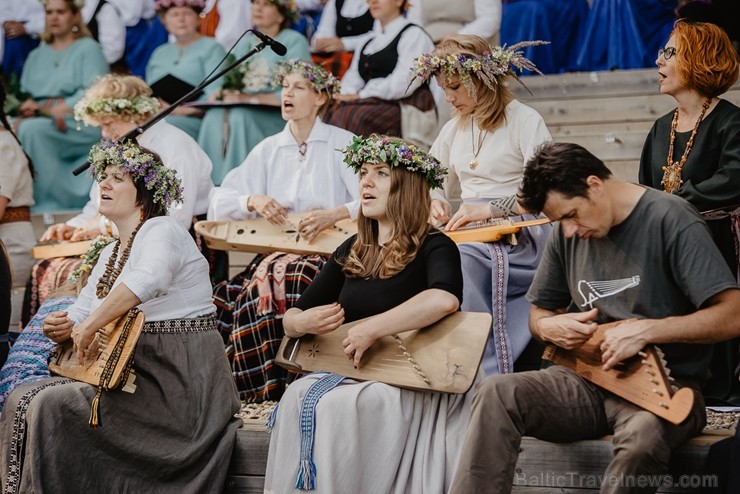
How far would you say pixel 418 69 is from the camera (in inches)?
190

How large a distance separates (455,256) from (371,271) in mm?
308

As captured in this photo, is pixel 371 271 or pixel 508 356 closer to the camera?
pixel 371 271

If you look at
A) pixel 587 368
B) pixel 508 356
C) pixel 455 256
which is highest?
pixel 455 256

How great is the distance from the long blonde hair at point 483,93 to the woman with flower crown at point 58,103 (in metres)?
3.04

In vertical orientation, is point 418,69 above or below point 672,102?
above

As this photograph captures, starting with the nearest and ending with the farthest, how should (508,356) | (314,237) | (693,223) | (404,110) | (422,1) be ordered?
(693,223), (508,356), (314,237), (404,110), (422,1)

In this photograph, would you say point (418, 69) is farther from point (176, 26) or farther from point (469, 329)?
point (176, 26)

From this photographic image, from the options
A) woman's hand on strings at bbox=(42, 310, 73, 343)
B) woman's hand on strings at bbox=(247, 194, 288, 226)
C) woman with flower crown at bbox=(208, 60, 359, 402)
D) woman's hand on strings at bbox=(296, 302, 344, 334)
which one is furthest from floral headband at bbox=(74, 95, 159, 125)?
woman's hand on strings at bbox=(296, 302, 344, 334)

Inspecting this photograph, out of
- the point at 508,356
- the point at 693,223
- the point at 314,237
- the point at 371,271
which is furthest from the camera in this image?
the point at 314,237

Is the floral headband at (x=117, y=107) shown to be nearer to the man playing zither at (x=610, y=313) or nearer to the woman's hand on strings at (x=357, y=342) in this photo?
the woman's hand on strings at (x=357, y=342)

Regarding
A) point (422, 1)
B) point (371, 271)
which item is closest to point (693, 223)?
point (371, 271)

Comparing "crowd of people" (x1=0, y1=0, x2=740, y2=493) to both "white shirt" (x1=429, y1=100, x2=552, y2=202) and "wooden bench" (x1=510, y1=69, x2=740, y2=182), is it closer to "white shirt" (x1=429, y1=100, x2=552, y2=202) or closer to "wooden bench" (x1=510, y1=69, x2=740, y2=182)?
"white shirt" (x1=429, y1=100, x2=552, y2=202)

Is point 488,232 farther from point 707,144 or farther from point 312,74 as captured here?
point 312,74

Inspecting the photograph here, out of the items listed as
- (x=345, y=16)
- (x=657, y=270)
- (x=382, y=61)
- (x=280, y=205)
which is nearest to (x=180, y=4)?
(x=345, y=16)
